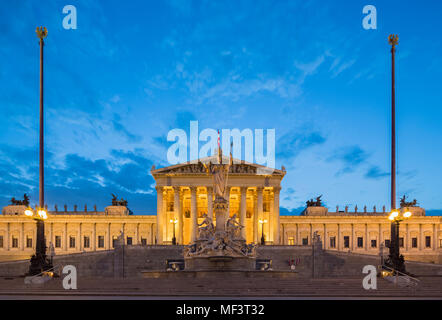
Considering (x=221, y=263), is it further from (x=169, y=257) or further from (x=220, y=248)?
(x=169, y=257)

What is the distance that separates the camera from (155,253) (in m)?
43.0

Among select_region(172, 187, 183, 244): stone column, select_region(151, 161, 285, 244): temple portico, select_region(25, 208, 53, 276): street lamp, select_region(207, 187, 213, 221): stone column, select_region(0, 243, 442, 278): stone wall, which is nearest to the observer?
select_region(25, 208, 53, 276): street lamp

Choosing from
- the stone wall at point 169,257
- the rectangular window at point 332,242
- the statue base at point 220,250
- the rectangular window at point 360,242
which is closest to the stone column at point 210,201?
the stone wall at point 169,257

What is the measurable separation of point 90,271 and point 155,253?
22.1 feet

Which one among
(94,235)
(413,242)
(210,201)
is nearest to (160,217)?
(210,201)

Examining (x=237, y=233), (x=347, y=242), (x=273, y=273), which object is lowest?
(x=347, y=242)

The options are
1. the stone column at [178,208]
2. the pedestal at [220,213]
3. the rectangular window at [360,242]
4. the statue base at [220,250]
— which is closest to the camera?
the statue base at [220,250]

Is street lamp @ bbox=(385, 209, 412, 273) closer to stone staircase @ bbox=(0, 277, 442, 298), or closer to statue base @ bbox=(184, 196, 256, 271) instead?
stone staircase @ bbox=(0, 277, 442, 298)

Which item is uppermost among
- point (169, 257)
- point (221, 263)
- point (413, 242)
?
point (221, 263)

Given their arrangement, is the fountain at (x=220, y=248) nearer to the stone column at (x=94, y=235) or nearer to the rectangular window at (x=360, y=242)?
the stone column at (x=94, y=235)

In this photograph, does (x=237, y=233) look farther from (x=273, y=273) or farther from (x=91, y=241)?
(x=91, y=241)

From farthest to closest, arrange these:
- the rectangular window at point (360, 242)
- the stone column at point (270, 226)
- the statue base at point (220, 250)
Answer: the rectangular window at point (360, 242) < the stone column at point (270, 226) < the statue base at point (220, 250)

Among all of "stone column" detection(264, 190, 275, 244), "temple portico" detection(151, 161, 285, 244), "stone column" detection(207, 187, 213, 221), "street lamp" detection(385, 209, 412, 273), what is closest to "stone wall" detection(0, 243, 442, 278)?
"stone column" detection(207, 187, 213, 221)
